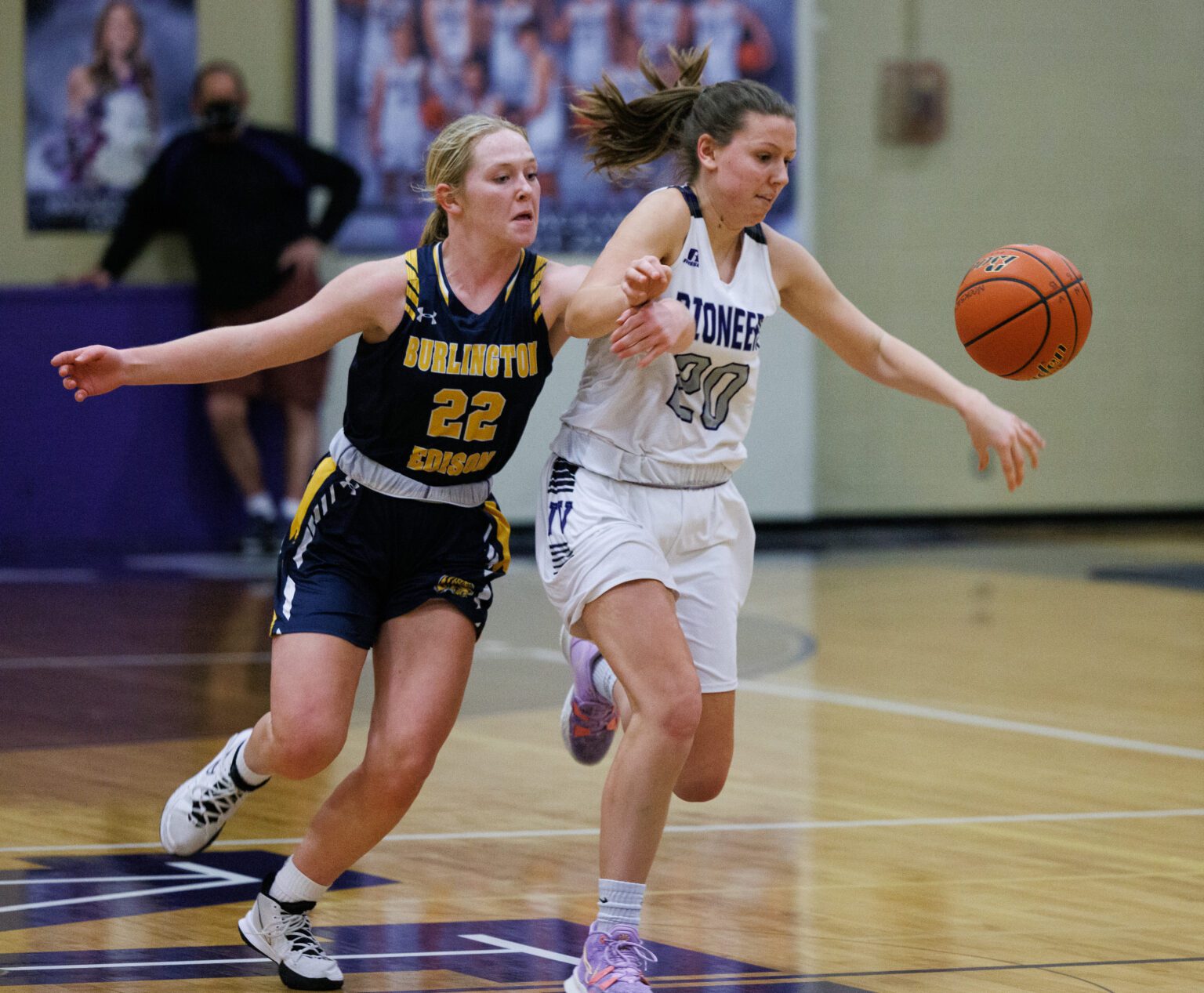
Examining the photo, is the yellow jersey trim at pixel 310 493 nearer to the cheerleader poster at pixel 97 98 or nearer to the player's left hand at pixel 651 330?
the player's left hand at pixel 651 330

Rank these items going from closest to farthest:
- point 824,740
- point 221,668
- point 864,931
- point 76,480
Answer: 1. point 864,931
2. point 824,740
3. point 221,668
4. point 76,480

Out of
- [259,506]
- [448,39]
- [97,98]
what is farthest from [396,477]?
[448,39]

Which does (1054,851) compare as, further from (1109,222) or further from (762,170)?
(1109,222)

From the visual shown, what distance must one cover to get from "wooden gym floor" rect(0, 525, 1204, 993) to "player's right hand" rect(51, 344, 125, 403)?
1090mm

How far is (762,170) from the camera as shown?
3742 mm

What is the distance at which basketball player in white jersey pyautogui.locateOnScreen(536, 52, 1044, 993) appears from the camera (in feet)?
11.4

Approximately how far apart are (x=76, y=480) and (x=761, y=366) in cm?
388

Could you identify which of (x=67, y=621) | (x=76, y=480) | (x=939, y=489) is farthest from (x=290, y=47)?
(x=939, y=489)

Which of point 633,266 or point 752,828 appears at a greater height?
point 633,266

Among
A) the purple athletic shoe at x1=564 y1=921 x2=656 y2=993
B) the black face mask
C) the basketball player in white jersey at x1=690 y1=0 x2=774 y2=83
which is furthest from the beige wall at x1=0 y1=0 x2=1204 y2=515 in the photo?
the purple athletic shoe at x1=564 y1=921 x2=656 y2=993

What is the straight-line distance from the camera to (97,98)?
10383 millimetres

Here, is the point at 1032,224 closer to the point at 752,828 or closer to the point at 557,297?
the point at 752,828

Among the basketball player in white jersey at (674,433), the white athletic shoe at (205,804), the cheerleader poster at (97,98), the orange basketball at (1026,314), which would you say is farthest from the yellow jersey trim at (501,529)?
the cheerleader poster at (97,98)

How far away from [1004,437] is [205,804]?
6.06 ft
